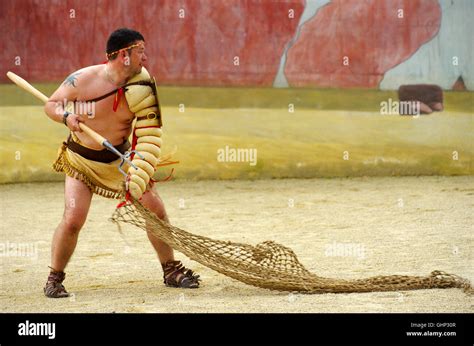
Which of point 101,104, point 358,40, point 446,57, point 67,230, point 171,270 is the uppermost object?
point 358,40

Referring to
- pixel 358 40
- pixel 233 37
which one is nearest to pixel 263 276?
pixel 233 37

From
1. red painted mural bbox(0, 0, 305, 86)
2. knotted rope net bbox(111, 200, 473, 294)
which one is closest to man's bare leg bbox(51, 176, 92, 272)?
knotted rope net bbox(111, 200, 473, 294)

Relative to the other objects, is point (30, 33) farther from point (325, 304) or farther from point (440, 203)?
point (325, 304)

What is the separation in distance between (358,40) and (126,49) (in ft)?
20.0

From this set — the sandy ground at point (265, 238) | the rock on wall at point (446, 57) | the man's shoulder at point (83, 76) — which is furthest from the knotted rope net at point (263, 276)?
the rock on wall at point (446, 57)

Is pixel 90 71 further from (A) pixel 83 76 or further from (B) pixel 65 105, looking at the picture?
(B) pixel 65 105

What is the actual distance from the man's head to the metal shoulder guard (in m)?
0.10

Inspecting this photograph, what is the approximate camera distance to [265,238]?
8.45 m

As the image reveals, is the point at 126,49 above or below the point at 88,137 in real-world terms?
above

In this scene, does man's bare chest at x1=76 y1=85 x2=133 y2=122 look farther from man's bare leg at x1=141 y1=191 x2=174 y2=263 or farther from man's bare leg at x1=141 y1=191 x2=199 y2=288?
man's bare leg at x1=141 y1=191 x2=199 y2=288

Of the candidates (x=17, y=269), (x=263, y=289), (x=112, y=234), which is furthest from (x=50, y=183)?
(x=263, y=289)

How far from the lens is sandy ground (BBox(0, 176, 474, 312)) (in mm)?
5805

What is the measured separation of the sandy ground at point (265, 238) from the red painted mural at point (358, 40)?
1298 millimetres

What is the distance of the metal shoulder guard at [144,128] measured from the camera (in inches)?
236
